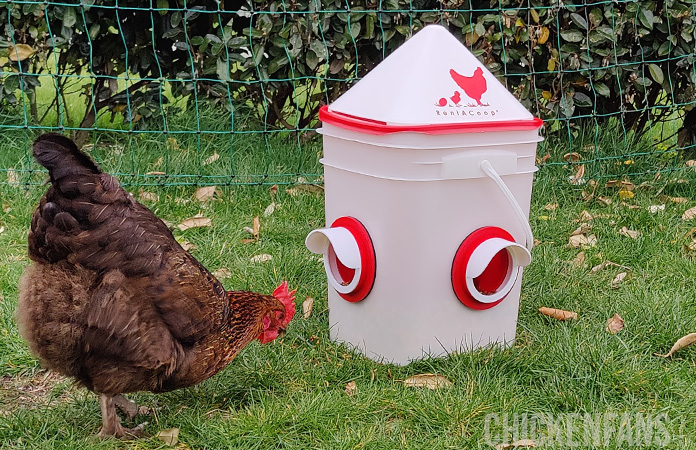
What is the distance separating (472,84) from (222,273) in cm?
148

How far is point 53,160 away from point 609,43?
3399mm

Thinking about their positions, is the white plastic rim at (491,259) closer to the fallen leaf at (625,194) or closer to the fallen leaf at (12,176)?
the fallen leaf at (625,194)

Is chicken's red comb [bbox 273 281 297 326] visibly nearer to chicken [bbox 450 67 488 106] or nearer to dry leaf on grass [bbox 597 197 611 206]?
chicken [bbox 450 67 488 106]

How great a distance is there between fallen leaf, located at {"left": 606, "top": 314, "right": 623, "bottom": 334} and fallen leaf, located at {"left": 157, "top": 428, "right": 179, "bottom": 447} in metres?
1.59

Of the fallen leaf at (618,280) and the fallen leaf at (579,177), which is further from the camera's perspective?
the fallen leaf at (579,177)

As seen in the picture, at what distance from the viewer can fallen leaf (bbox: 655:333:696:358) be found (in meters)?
2.58

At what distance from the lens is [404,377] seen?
2547mm

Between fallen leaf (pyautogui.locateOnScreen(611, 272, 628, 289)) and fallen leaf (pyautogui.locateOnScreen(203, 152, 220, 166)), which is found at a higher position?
fallen leaf (pyautogui.locateOnScreen(203, 152, 220, 166))

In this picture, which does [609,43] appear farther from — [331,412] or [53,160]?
[53,160]

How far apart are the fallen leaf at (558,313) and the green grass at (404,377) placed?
0.03 meters

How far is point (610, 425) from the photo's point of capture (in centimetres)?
217

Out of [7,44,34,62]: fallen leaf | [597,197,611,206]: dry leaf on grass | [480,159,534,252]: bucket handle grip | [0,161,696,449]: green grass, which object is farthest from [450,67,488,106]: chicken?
[7,44,34,62]: fallen leaf

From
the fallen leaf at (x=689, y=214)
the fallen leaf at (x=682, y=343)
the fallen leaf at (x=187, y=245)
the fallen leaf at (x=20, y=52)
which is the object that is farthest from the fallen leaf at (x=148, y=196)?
the fallen leaf at (x=689, y=214)

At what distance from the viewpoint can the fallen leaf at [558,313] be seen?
2889 millimetres
